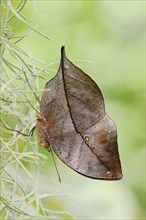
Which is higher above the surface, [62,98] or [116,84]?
[62,98]

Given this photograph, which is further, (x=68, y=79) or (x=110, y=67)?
(x=110, y=67)

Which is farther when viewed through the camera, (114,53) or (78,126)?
(114,53)

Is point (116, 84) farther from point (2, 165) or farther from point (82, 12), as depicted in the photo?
point (2, 165)

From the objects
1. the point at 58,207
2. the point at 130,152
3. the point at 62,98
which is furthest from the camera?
the point at 130,152

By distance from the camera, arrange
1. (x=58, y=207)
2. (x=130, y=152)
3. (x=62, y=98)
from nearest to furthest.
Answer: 1. (x=62, y=98)
2. (x=58, y=207)
3. (x=130, y=152)

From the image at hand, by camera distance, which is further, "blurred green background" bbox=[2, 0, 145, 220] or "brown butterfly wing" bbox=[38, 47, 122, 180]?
"blurred green background" bbox=[2, 0, 145, 220]

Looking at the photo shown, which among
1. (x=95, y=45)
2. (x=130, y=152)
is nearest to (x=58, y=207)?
(x=130, y=152)

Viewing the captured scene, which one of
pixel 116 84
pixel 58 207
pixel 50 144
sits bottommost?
pixel 58 207

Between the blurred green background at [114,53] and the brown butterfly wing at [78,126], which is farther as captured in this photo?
the blurred green background at [114,53]
